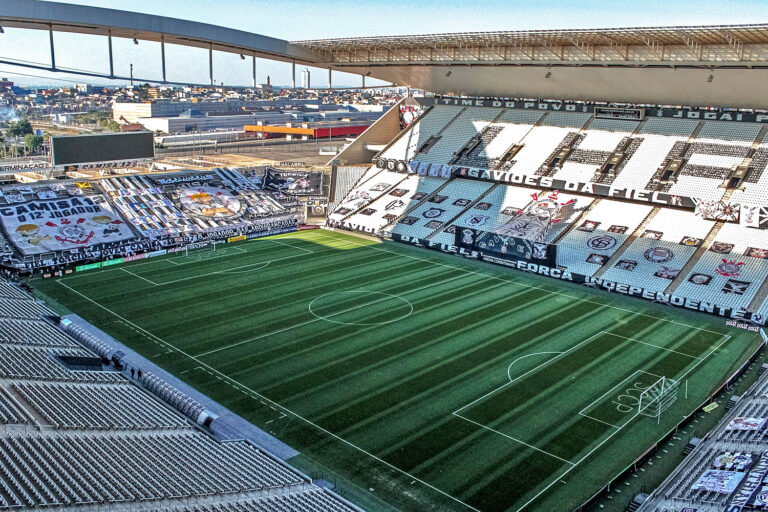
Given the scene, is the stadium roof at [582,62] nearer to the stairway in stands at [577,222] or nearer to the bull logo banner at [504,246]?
the stairway in stands at [577,222]

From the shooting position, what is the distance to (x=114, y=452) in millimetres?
17422

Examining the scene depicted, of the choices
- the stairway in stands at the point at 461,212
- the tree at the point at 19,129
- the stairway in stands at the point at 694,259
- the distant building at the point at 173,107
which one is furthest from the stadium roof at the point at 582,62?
the distant building at the point at 173,107

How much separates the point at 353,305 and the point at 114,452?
17.1 m

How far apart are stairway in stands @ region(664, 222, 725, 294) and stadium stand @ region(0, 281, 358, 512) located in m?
25.1

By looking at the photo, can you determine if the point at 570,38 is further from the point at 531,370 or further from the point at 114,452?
the point at 114,452

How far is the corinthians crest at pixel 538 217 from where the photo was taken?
1722 inches

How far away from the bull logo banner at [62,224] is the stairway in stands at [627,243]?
28614 millimetres

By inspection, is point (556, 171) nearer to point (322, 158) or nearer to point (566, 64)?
point (566, 64)

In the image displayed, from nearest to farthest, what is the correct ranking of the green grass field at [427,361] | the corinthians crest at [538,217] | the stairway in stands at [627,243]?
the green grass field at [427,361] → the stairway in stands at [627,243] → the corinthians crest at [538,217]

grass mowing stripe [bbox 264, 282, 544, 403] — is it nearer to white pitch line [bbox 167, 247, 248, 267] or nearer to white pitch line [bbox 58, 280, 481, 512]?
white pitch line [bbox 58, 280, 481, 512]

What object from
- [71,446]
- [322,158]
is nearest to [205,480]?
[71,446]

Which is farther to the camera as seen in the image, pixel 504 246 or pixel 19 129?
pixel 19 129

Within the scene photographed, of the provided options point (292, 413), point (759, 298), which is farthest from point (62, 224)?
point (759, 298)

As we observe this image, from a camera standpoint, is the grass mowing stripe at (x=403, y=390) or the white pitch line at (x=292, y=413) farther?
the grass mowing stripe at (x=403, y=390)
